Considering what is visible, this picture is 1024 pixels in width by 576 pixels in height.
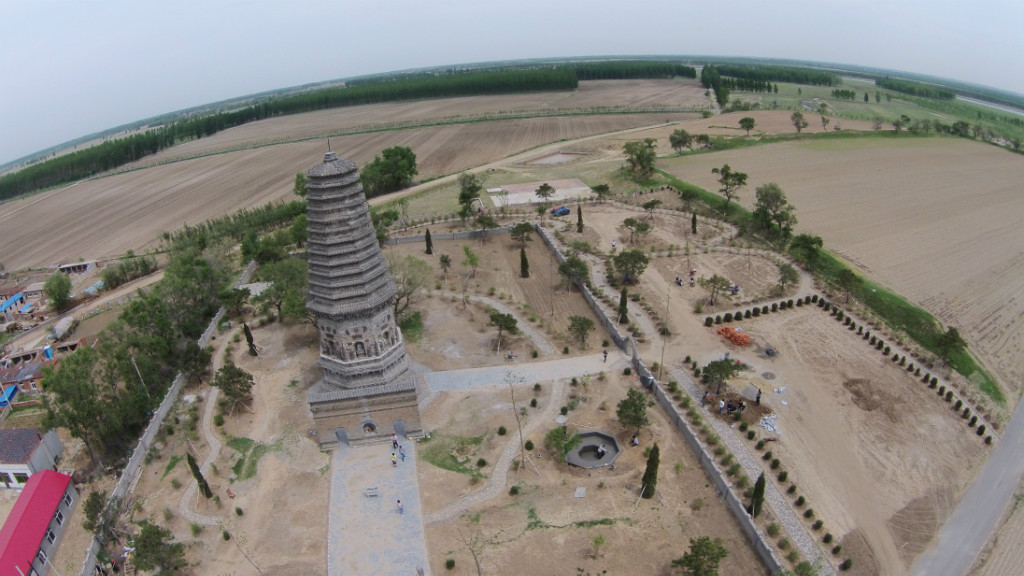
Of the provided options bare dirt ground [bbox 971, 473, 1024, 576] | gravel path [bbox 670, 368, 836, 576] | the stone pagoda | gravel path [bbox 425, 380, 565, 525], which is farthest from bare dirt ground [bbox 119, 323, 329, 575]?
bare dirt ground [bbox 971, 473, 1024, 576]

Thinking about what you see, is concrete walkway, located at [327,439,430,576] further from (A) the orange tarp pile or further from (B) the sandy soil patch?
(B) the sandy soil patch

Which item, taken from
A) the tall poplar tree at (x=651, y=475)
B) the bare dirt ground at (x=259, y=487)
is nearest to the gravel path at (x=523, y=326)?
the tall poplar tree at (x=651, y=475)

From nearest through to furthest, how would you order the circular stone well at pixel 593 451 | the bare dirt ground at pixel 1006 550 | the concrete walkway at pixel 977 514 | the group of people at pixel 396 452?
1. the bare dirt ground at pixel 1006 550
2. the concrete walkway at pixel 977 514
3. the circular stone well at pixel 593 451
4. the group of people at pixel 396 452

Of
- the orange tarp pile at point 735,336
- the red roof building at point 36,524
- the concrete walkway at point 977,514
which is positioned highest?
the red roof building at point 36,524

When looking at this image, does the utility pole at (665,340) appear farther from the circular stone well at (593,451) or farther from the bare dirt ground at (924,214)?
the bare dirt ground at (924,214)

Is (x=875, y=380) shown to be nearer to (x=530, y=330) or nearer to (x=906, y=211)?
(x=530, y=330)

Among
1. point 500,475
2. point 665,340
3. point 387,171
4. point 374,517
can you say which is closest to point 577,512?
point 500,475
